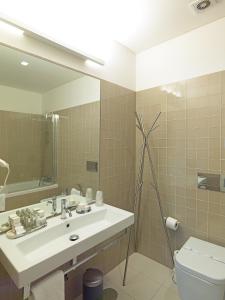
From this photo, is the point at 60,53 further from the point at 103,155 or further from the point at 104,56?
the point at 103,155

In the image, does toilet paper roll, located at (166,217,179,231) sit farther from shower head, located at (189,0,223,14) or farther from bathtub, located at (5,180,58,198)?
shower head, located at (189,0,223,14)

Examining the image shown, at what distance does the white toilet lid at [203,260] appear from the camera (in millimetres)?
1337

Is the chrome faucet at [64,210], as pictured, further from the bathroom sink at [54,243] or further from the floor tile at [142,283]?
the floor tile at [142,283]

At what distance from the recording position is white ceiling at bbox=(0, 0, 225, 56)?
1.41 m

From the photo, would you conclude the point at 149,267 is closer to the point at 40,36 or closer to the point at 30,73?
the point at 30,73

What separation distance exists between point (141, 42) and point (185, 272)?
213 cm

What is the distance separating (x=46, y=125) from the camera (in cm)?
154

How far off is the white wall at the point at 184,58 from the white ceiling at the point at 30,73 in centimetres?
92

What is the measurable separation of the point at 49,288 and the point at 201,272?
1.01m

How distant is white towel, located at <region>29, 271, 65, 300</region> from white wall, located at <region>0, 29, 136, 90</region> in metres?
1.47

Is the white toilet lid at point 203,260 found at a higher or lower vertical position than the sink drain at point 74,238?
lower

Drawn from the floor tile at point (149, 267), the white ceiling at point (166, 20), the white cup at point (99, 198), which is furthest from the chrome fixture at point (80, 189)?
the white ceiling at point (166, 20)

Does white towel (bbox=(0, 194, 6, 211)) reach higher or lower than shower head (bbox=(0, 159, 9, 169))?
lower

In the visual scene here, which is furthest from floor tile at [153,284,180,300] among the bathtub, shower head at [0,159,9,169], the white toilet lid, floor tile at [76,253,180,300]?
shower head at [0,159,9,169]
